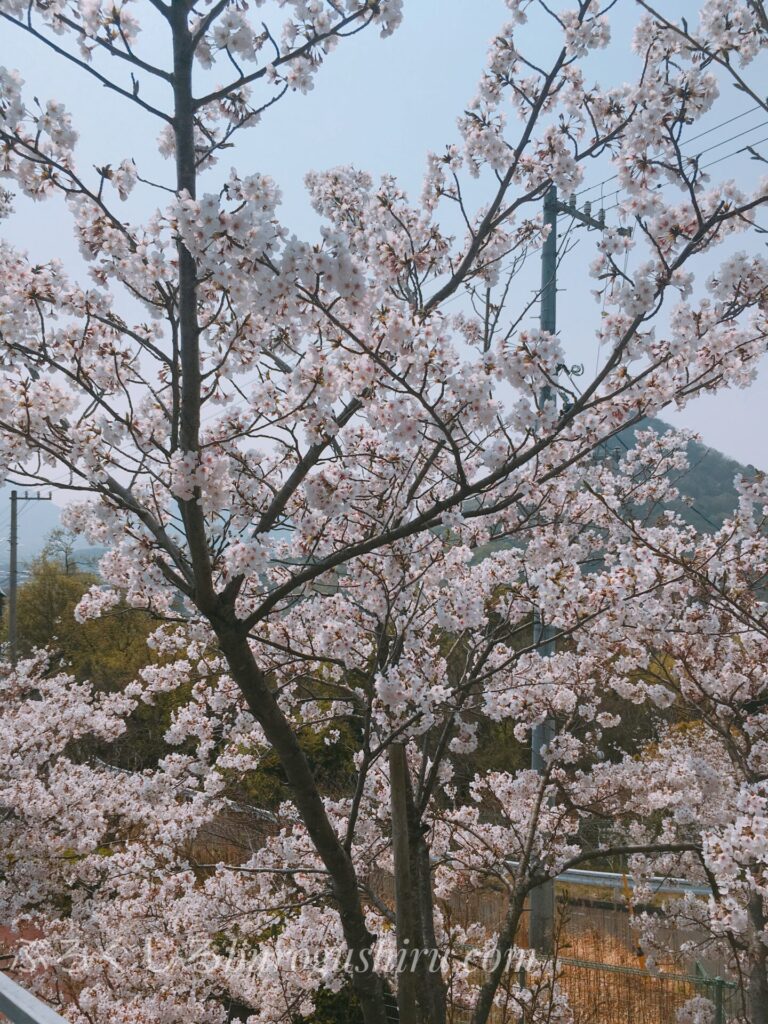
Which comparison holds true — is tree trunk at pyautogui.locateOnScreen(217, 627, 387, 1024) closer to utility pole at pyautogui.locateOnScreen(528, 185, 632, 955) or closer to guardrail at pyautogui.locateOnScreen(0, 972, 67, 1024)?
guardrail at pyautogui.locateOnScreen(0, 972, 67, 1024)

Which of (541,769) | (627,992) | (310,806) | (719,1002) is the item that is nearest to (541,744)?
(541,769)

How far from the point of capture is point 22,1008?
1.61m

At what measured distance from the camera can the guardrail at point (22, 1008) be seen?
61.0 inches

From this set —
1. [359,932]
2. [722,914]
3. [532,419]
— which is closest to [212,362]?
[532,419]

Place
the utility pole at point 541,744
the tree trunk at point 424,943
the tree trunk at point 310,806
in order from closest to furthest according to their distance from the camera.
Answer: the tree trunk at point 310,806 → the tree trunk at point 424,943 → the utility pole at point 541,744

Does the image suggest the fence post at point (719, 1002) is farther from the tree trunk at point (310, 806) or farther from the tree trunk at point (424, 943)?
the tree trunk at point (310, 806)

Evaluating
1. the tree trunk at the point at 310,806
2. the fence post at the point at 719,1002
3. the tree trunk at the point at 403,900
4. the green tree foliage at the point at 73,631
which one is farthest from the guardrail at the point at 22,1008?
the green tree foliage at the point at 73,631

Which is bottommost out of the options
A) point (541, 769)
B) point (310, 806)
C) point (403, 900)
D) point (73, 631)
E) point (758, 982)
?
point (758, 982)

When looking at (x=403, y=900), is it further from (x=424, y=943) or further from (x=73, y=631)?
(x=73, y=631)

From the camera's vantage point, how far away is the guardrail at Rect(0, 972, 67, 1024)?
155 cm

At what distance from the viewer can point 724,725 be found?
5105mm

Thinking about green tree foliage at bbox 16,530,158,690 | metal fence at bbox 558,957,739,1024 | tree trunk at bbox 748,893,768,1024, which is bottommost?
metal fence at bbox 558,957,739,1024

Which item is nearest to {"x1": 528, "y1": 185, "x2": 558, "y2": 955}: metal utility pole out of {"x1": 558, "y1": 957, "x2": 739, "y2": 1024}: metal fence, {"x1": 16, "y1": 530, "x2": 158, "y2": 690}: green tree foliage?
{"x1": 558, "y1": 957, "x2": 739, "y2": 1024}: metal fence

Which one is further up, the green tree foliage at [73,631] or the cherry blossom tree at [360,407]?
the green tree foliage at [73,631]
